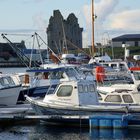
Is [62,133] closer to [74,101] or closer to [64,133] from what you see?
[64,133]

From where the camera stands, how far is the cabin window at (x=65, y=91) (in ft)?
114

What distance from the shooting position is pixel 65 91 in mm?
34812

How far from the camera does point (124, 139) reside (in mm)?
31375

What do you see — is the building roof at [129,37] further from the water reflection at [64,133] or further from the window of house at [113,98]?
the water reflection at [64,133]

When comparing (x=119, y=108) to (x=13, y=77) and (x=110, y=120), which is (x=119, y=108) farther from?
(x=13, y=77)

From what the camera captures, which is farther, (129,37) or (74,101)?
(129,37)

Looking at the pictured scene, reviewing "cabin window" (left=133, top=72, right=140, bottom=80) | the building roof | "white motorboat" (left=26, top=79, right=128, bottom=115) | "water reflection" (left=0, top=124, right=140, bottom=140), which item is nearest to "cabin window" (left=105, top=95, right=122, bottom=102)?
"white motorboat" (left=26, top=79, right=128, bottom=115)

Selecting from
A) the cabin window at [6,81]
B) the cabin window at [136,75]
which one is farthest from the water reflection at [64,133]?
the cabin window at [136,75]

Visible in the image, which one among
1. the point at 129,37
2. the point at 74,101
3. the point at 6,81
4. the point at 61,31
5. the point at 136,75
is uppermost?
the point at 61,31

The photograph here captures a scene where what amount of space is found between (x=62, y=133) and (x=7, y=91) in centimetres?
1006

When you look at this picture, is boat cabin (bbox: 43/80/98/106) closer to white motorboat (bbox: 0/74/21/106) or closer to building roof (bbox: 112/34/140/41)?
white motorboat (bbox: 0/74/21/106)

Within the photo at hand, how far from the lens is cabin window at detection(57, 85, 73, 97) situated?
3469cm

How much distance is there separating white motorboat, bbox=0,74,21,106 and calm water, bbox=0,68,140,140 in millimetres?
7193

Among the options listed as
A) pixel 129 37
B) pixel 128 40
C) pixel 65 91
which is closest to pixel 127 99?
pixel 65 91
